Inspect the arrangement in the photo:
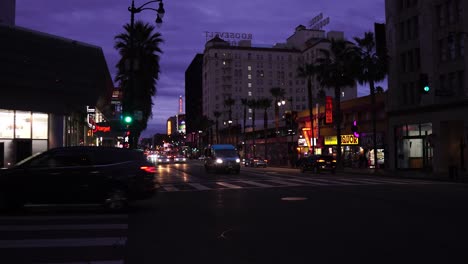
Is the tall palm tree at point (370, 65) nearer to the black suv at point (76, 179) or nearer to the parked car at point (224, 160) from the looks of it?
the parked car at point (224, 160)

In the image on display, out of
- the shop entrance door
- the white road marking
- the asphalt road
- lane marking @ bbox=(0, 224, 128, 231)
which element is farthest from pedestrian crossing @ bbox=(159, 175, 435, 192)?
the shop entrance door

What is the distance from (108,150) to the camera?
13.5 metres

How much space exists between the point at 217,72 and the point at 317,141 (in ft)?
307

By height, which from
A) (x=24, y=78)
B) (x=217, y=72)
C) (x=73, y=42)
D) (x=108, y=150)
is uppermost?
(x=217, y=72)

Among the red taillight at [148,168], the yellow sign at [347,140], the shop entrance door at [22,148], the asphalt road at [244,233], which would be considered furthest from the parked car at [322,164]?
the red taillight at [148,168]

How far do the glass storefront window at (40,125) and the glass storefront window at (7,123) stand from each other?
147 cm

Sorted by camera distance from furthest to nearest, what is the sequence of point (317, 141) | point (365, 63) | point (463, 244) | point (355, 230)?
point (317, 141) < point (365, 63) < point (355, 230) < point (463, 244)

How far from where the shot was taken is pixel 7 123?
98.2 ft

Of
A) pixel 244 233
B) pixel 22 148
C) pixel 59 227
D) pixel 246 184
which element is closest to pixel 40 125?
pixel 22 148

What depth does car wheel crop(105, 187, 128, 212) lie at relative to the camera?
13086 mm

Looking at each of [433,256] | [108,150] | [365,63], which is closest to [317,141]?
[365,63]

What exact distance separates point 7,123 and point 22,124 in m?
1.00

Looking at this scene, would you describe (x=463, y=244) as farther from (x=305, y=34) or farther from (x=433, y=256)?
(x=305, y=34)

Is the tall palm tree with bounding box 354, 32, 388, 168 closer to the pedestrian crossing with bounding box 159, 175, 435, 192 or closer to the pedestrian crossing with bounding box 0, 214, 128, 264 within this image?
the pedestrian crossing with bounding box 159, 175, 435, 192
